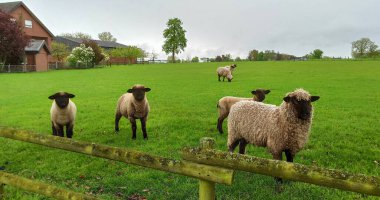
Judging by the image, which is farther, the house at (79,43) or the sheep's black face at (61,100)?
the house at (79,43)

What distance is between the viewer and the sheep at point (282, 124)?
6.38 m

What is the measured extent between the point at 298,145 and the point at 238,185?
148 centimetres

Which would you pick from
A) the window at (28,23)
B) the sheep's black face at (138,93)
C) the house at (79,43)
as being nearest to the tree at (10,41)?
the window at (28,23)

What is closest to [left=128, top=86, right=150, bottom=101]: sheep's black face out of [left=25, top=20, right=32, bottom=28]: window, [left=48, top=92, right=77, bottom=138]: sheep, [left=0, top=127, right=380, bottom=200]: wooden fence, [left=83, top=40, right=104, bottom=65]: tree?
[left=48, top=92, right=77, bottom=138]: sheep

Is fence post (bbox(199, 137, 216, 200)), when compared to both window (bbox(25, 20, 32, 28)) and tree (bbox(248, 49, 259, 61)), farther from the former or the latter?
tree (bbox(248, 49, 259, 61))

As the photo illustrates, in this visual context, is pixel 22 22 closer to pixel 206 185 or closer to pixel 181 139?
pixel 181 139

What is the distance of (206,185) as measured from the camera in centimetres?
337

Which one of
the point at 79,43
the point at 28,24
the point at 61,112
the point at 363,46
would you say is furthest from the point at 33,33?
the point at 363,46

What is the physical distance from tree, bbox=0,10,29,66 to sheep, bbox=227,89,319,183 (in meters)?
55.0

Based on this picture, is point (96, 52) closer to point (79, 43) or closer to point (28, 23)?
point (28, 23)

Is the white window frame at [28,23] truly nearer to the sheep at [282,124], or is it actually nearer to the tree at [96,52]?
the tree at [96,52]

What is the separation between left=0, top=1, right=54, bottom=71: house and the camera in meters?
57.5

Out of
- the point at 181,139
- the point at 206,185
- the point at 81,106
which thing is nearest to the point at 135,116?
the point at 181,139

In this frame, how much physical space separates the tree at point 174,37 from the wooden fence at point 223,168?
10133 cm
